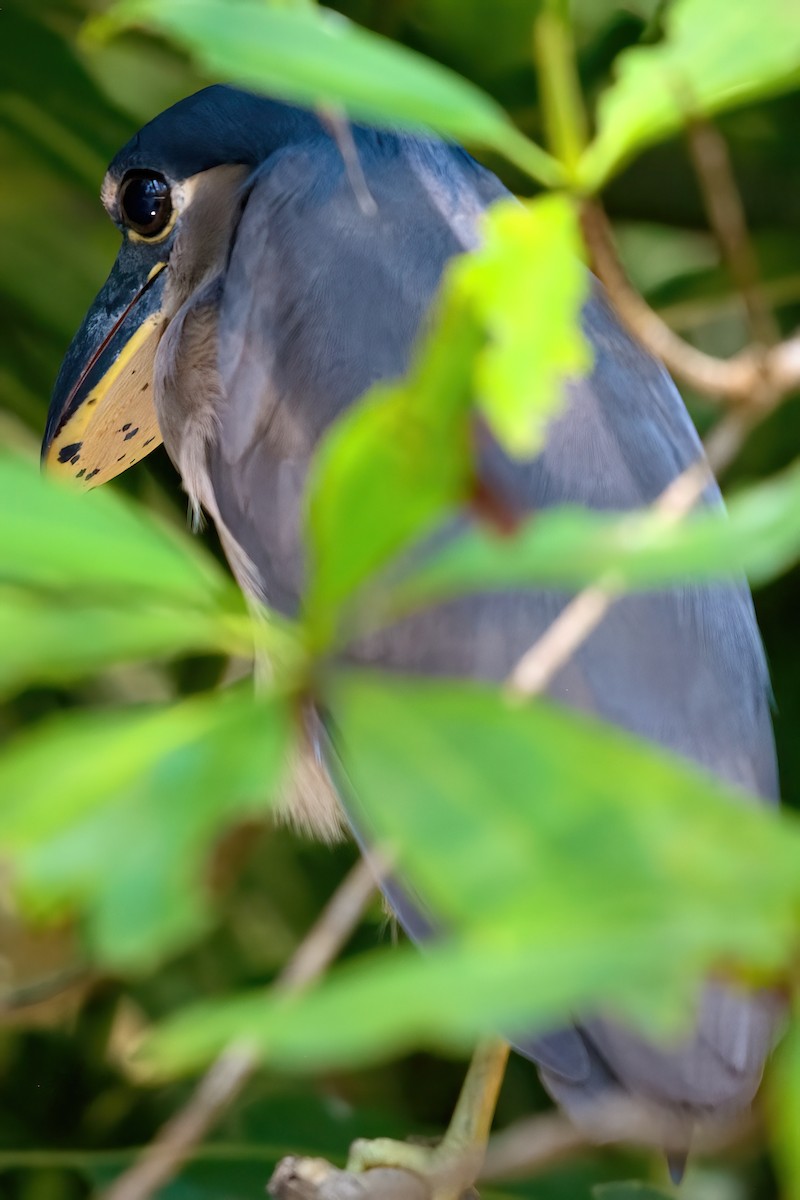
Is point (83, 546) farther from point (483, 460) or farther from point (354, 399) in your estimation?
point (354, 399)

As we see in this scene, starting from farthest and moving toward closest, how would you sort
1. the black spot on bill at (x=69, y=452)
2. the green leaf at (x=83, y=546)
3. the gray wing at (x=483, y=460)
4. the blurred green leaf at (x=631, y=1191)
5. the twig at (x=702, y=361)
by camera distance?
the black spot on bill at (x=69, y=452) → the blurred green leaf at (x=631, y=1191) → the gray wing at (x=483, y=460) → the twig at (x=702, y=361) → the green leaf at (x=83, y=546)

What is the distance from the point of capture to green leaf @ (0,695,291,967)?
34 centimetres

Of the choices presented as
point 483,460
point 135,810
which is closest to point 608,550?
point 135,810

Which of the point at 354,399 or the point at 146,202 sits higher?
the point at 146,202

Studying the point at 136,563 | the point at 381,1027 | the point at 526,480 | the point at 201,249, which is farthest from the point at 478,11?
the point at 381,1027

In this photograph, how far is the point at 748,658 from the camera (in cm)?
118

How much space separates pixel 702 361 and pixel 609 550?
0.63ft

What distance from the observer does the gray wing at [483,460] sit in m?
0.99

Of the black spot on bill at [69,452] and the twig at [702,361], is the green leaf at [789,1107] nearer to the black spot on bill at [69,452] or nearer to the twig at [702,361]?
the twig at [702,361]

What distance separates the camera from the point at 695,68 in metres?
0.45

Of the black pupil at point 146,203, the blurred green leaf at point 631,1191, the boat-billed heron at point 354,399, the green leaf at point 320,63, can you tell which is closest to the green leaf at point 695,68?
the green leaf at point 320,63

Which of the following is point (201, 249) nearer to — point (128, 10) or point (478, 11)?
point (478, 11)

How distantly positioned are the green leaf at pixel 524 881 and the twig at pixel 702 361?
0.62 feet

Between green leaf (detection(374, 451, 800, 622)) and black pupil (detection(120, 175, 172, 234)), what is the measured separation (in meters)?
1.13
